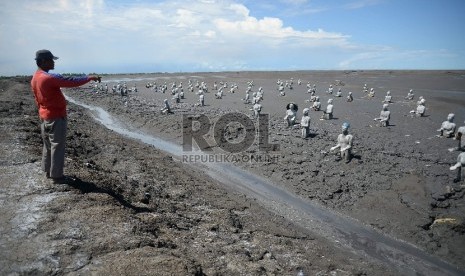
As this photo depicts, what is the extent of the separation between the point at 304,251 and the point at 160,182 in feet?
18.3

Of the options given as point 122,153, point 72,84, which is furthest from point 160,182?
point 72,84

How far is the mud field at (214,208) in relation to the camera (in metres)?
5.76

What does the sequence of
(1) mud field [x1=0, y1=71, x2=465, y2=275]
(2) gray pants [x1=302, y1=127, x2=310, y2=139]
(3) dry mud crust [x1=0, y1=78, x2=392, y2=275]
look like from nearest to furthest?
(3) dry mud crust [x1=0, y1=78, x2=392, y2=275], (1) mud field [x1=0, y1=71, x2=465, y2=275], (2) gray pants [x1=302, y1=127, x2=310, y2=139]

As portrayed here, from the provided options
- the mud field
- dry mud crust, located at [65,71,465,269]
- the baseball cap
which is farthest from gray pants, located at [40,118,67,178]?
dry mud crust, located at [65,71,465,269]

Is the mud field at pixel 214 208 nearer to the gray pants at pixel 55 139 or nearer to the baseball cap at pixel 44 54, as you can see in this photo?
the gray pants at pixel 55 139

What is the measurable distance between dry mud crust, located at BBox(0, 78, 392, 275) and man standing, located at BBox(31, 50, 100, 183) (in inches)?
39.2

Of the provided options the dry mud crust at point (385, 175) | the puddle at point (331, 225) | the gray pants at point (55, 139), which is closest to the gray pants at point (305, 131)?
the dry mud crust at point (385, 175)

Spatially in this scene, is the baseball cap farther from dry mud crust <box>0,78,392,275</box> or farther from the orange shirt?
dry mud crust <box>0,78,392,275</box>

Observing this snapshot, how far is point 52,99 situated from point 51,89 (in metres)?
0.19

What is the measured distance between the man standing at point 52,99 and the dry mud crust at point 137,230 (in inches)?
39.2

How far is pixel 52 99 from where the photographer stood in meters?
6.63

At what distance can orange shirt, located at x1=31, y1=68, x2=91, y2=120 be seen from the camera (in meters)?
6.44

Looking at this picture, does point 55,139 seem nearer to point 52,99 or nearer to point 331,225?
point 52,99

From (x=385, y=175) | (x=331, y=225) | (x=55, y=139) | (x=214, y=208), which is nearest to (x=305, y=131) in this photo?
(x=385, y=175)
